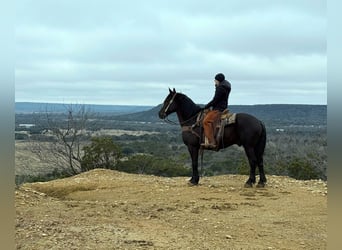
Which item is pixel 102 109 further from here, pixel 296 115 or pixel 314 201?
pixel 314 201

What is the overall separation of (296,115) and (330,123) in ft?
69.9

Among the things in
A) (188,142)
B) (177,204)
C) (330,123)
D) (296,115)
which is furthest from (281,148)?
(330,123)

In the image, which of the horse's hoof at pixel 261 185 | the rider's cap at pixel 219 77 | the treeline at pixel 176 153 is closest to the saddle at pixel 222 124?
the rider's cap at pixel 219 77

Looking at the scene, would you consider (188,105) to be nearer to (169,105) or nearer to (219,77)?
(169,105)

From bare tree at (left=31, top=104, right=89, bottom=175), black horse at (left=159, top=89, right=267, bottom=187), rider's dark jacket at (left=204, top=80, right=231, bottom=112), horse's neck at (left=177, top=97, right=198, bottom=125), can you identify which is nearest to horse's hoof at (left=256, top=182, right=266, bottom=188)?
black horse at (left=159, top=89, right=267, bottom=187)

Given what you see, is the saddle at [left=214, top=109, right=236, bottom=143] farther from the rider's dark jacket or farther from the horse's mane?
the horse's mane

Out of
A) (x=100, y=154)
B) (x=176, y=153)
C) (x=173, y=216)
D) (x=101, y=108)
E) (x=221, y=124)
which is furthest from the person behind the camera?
(x=101, y=108)

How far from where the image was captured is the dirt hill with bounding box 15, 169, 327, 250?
5309mm

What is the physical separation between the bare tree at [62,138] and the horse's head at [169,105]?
9.19m

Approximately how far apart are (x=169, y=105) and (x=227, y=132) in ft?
4.86

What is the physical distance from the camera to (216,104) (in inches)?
384

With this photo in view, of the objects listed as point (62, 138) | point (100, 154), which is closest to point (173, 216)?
point (100, 154)

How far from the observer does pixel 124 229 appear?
5840 mm

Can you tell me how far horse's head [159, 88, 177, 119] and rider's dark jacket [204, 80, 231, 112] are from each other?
837mm
